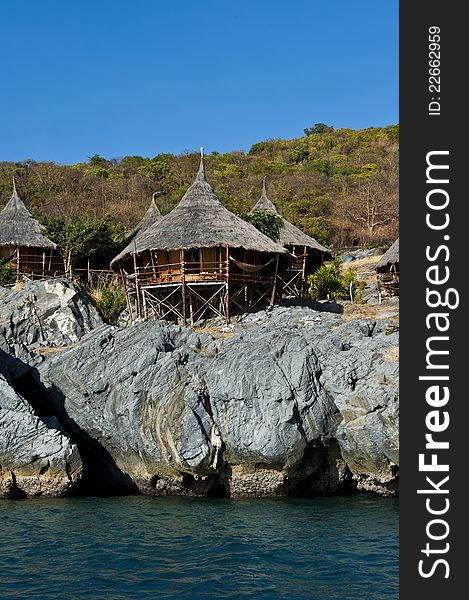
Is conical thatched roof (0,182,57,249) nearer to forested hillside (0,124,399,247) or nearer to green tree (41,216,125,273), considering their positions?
green tree (41,216,125,273)

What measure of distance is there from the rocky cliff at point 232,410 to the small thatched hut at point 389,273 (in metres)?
11.4

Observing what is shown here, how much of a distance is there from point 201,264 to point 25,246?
9250mm

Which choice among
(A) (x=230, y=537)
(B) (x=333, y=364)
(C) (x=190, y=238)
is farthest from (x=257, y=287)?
(A) (x=230, y=537)

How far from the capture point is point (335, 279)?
3127 cm

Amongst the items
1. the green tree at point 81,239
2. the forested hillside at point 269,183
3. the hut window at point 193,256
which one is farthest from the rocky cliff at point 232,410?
the forested hillside at point 269,183

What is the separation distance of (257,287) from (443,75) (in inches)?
669

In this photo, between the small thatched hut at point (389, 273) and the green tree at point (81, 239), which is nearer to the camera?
the green tree at point (81, 239)

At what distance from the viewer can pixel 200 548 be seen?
12352 mm

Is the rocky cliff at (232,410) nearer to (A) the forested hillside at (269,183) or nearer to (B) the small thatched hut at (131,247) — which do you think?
(B) the small thatched hut at (131,247)

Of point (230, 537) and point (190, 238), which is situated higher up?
point (190, 238)

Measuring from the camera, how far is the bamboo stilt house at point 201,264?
2355 centimetres

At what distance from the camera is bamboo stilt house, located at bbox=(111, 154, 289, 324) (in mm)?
23547

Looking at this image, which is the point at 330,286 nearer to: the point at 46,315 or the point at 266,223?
the point at 266,223

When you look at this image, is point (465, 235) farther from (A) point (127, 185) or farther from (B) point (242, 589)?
(A) point (127, 185)
